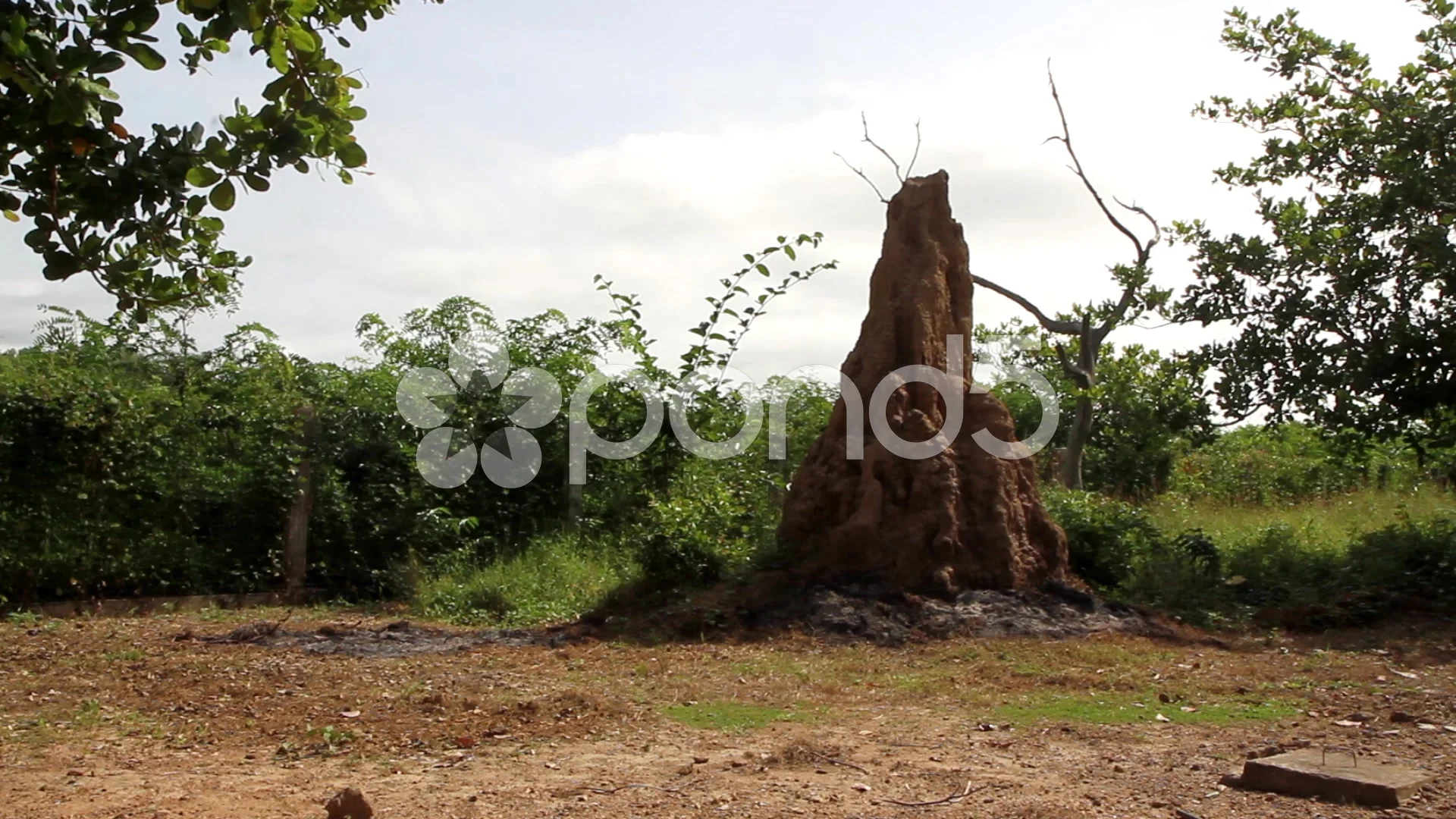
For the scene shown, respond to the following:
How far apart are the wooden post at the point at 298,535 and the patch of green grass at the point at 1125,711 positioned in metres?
8.32

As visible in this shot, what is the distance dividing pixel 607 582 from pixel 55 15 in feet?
30.5

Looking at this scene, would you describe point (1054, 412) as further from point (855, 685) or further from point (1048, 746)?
point (1048, 746)

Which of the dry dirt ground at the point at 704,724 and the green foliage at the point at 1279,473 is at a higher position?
the green foliage at the point at 1279,473

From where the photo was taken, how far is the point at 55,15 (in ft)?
15.9

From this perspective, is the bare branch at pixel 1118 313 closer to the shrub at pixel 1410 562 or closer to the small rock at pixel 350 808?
the shrub at pixel 1410 562

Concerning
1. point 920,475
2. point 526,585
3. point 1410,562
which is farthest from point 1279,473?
point 526,585

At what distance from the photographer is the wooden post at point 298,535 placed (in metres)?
13.5

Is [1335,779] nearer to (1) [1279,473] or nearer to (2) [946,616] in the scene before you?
(2) [946,616]

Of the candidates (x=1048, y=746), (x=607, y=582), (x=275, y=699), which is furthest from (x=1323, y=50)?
(x=275, y=699)

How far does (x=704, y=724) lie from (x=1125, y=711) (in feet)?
7.83

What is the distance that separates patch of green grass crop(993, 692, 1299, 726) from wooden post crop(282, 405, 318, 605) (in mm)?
8317

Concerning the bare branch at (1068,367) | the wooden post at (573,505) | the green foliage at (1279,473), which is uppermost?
the bare branch at (1068,367)

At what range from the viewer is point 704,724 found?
706cm

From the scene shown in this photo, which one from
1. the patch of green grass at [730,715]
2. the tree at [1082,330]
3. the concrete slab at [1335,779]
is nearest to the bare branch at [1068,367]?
the tree at [1082,330]
